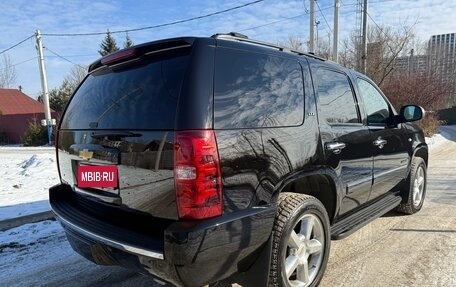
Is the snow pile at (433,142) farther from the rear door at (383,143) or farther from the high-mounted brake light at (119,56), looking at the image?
the high-mounted brake light at (119,56)

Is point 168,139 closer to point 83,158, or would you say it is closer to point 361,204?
point 83,158

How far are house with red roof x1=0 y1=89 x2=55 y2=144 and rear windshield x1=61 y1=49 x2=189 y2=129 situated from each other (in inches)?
1221

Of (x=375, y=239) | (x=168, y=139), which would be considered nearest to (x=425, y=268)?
(x=375, y=239)

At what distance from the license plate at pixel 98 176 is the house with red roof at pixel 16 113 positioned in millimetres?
31186

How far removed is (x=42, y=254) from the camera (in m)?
4.21

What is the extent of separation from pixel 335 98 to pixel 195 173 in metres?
1.99

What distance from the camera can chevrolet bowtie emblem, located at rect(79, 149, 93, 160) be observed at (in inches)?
116

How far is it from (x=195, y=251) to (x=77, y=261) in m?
2.32

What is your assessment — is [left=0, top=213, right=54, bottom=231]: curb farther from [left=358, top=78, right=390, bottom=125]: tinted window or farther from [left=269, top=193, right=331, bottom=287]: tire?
[left=358, top=78, right=390, bottom=125]: tinted window

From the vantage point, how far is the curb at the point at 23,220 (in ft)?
16.5

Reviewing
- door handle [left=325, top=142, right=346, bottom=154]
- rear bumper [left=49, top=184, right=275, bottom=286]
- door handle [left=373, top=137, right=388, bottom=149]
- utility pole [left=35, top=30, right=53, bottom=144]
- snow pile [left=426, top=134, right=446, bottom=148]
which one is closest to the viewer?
rear bumper [left=49, top=184, right=275, bottom=286]

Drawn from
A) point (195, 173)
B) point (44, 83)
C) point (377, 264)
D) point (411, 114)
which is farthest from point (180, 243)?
point (44, 83)

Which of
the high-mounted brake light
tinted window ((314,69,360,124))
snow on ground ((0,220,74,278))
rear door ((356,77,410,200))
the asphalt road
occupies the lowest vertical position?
the asphalt road

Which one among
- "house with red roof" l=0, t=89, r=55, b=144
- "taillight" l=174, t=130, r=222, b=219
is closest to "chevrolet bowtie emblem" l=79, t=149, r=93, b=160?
"taillight" l=174, t=130, r=222, b=219
